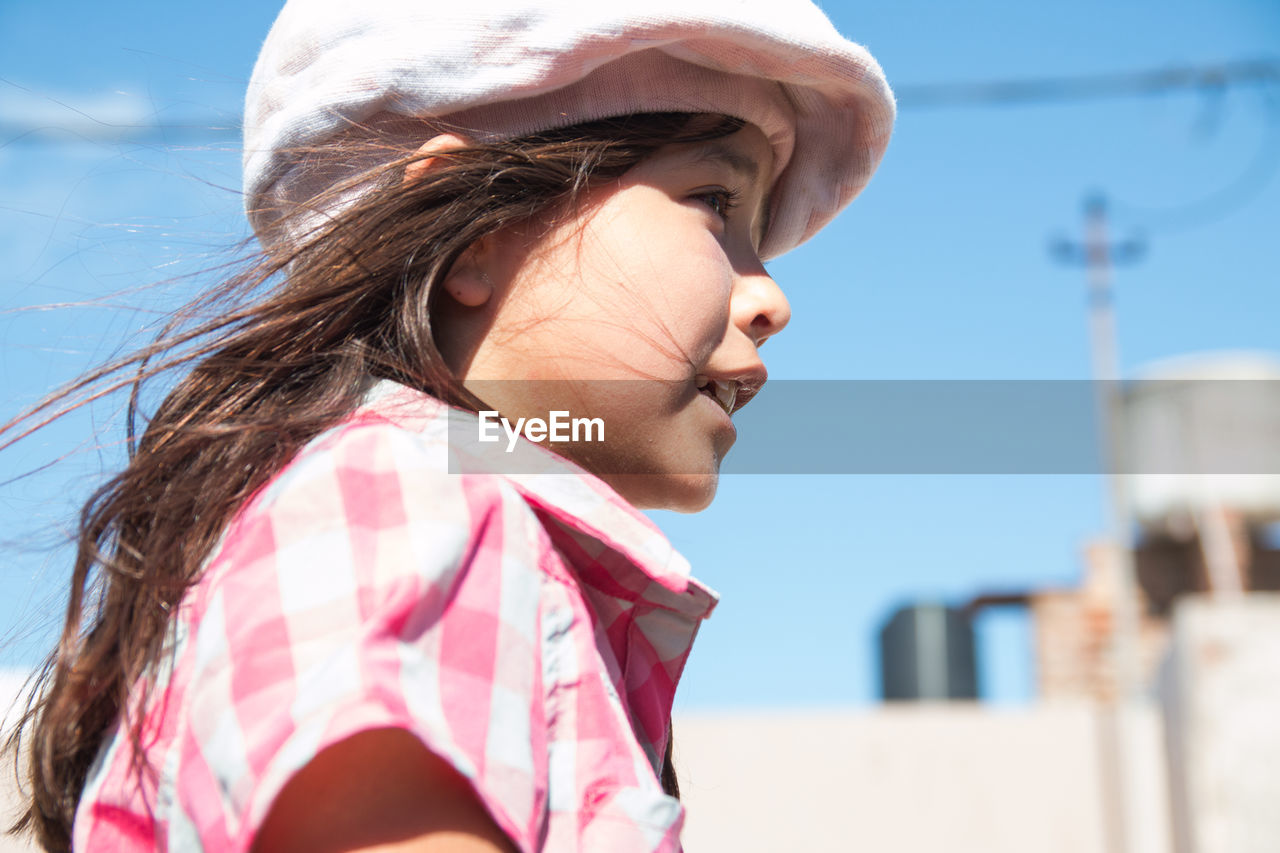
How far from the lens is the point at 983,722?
10453 millimetres

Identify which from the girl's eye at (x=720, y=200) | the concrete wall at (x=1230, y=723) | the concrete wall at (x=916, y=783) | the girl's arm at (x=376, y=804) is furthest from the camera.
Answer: the concrete wall at (x=916, y=783)

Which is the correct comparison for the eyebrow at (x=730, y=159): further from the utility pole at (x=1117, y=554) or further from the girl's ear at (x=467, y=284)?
the utility pole at (x=1117, y=554)

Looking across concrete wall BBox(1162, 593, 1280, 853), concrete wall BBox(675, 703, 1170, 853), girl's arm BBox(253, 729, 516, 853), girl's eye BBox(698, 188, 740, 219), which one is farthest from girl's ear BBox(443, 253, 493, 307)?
concrete wall BBox(675, 703, 1170, 853)

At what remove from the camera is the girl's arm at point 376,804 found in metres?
0.69

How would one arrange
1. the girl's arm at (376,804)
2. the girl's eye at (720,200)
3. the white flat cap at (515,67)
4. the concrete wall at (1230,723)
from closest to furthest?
the girl's arm at (376,804), the white flat cap at (515,67), the girl's eye at (720,200), the concrete wall at (1230,723)

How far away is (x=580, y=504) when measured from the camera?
97 centimetres

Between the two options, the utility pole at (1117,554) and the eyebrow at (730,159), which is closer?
the eyebrow at (730,159)

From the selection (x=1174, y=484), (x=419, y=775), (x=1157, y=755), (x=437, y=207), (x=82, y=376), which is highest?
(x=1174, y=484)

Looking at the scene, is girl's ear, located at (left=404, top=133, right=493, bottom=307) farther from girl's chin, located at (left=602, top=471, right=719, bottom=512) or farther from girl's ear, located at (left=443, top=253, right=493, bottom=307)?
girl's chin, located at (left=602, top=471, right=719, bottom=512)

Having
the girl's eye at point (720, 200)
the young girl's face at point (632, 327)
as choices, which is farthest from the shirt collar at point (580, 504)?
the girl's eye at point (720, 200)

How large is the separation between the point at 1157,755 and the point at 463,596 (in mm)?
10746

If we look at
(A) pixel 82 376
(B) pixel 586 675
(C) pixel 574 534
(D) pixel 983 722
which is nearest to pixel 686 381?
(C) pixel 574 534

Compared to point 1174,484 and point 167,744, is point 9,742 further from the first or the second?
point 1174,484

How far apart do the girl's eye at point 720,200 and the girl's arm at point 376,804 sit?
2.33 ft
